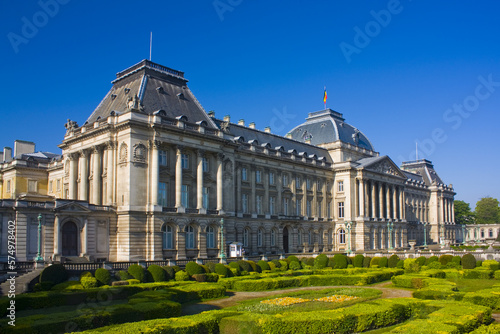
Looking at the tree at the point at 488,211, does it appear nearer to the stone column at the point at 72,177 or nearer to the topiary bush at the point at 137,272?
the stone column at the point at 72,177

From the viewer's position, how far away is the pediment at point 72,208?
153 ft

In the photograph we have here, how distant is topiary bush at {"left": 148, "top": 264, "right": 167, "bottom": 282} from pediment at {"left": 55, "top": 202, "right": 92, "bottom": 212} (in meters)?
14.4

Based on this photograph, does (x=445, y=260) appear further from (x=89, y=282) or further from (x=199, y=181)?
(x=89, y=282)

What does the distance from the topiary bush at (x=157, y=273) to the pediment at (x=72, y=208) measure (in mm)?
14360

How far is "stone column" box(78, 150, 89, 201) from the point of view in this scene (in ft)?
184

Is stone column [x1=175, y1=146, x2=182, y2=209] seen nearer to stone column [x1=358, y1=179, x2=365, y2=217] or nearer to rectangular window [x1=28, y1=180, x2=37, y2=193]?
rectangular window [x1=28, y1=180, x2=37, y2=193]

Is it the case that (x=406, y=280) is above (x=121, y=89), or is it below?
below

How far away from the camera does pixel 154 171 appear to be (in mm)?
51562

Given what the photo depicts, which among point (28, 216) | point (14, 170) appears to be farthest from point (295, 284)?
point (14, 170)

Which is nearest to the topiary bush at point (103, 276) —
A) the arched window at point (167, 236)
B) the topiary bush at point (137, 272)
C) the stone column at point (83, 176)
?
the topiary bush at point (137, 272)

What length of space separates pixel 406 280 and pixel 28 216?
3350cm

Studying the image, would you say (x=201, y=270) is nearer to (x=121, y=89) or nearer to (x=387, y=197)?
(x=121, y=89)

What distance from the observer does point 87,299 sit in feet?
93.2

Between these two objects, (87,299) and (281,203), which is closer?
(87,299)
